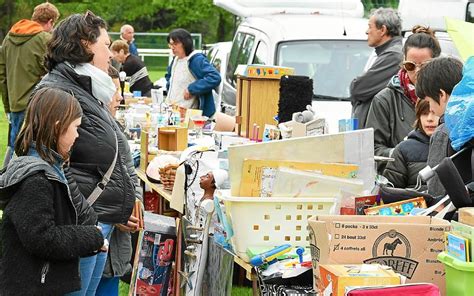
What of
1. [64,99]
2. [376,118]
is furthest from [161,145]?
[64,99]

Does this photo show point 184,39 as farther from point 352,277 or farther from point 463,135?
point 352,277

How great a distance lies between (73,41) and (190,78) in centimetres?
646

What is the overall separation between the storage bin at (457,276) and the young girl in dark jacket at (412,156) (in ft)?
6.13

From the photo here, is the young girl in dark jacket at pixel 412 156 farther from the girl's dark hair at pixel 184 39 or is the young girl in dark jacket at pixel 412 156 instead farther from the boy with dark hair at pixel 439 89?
the girl's dark hair at pixel 184 39

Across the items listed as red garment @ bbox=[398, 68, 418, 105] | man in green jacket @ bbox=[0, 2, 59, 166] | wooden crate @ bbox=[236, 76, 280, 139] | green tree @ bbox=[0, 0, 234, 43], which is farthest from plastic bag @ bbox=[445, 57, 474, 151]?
green tree @ bbox=[0, 0, 234, 43]

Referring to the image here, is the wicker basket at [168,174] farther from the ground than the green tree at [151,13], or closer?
farther from the ground

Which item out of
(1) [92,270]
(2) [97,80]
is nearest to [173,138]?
(2) [97,80]

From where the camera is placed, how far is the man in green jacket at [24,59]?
1077 centimetres

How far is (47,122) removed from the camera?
4.44 meters

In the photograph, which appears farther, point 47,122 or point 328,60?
point 328,60

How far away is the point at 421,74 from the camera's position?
461 cm

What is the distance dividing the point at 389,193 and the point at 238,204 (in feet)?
2.18

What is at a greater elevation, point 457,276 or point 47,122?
point 47,122

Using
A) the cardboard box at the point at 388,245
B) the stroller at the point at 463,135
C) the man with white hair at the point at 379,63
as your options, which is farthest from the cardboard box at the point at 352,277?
the man with white hair at the point at 379,63
